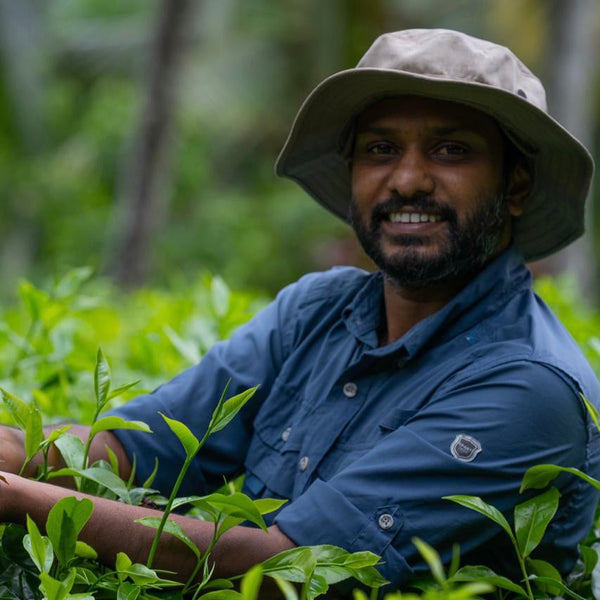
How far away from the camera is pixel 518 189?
2.76 meters

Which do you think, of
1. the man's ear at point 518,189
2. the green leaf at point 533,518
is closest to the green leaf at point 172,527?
the green leaf at point 533,518

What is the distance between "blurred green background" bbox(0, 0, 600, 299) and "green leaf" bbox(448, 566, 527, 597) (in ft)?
29.8

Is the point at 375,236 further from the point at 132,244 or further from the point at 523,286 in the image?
the point at 132,244

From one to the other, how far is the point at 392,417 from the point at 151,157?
20.0 feet

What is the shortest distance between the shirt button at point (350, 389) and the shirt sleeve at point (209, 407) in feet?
0.96

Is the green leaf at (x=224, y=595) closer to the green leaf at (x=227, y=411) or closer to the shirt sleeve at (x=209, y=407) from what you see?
the green leaf at (x=227, y=411)

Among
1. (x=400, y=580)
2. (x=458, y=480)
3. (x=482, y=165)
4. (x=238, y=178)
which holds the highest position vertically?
(x=482, y=165)

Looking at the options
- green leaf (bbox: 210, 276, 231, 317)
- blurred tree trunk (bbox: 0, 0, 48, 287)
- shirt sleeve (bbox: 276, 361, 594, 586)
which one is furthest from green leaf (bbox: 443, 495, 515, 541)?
blurred tree trunk (bbox: 0, 0, 48, 287)

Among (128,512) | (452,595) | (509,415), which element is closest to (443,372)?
(509,415)

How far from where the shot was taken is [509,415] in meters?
2.19

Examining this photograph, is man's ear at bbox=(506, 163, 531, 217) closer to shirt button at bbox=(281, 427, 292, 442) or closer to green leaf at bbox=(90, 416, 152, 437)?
shirt button at bbox=(281, 427, 292, 442)

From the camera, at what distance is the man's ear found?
2.72 metres

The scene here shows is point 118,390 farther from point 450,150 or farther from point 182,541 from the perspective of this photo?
point 450,150

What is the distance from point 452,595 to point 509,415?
82 centimetres
